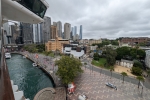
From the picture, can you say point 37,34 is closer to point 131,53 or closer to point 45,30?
point 45,30

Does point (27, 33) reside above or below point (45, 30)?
below

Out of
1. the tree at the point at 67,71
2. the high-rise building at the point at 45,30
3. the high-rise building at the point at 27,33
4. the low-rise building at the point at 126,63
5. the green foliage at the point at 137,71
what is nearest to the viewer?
the tree at the point at 67,71

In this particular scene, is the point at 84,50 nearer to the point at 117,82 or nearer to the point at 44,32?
the point at 117,82

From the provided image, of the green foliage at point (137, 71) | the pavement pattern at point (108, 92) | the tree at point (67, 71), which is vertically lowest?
the pavement pattern at point (108, 92)

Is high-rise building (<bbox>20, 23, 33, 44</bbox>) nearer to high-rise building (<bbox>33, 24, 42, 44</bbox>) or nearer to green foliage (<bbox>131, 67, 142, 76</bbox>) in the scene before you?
high-rise building (<bbox>33, 24, 42, 44</bbox>)

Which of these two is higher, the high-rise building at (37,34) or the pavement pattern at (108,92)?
the high-rise building at (37,34)

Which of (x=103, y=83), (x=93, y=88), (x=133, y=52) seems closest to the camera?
(x=93, y=88)

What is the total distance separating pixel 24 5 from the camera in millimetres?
3979

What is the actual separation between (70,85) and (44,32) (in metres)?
81.7

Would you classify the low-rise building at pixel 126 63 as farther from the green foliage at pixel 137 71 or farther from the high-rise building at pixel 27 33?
the high-rise building at pixel 27 33

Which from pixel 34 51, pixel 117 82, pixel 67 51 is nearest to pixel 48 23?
Result: pixel 34 51

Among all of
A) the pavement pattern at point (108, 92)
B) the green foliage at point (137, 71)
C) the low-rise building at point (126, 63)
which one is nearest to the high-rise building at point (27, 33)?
the low-rise building at point (126, 63)

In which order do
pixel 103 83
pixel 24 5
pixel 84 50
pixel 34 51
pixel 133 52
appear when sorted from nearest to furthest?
pixel 24 5 → pixel 103 83 → pixel 133 52 → pixel 84 50 → pixel 34 51

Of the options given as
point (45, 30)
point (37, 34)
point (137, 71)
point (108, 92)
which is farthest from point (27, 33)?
point (137, 71)
